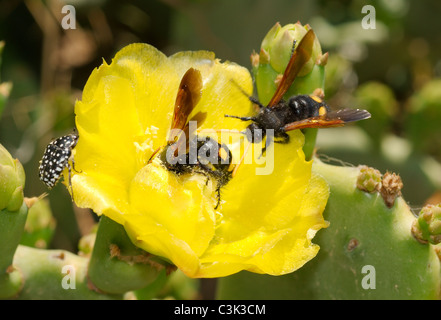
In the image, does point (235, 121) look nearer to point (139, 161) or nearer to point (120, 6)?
point (139, 161)

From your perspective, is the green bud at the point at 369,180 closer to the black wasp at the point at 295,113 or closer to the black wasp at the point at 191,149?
the black wasp at the point at 295,113

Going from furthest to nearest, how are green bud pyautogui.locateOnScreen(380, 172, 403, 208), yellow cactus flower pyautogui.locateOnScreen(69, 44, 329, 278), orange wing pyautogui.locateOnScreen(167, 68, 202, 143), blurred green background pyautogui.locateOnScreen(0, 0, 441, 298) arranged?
blurred green background pyautogui.locateOnScreen(0, 0, 441, 298)
green bud pyautogui.locateOnScreen(380, 172, 403, 208)
orange wing pyautogui.locateOnScreen(167, 68, 202, 143)
yellow cactus flower pyautogui.locateOnScreen(69, 44, 329, 278)

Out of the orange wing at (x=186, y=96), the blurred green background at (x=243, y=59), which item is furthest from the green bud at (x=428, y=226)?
the blurred green background at (x=243, y=59)

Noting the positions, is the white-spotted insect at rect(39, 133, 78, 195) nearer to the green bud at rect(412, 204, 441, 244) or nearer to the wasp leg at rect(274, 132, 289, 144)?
the wasp leg at rect(274, 132, 289, 144)

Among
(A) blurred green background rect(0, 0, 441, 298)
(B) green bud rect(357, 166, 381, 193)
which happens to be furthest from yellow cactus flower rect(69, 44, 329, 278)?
(A) blurred green background rect(0, 0, 441, 298)

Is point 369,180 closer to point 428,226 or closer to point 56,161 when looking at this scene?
point 428,226

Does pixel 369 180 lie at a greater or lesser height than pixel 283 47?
lesser

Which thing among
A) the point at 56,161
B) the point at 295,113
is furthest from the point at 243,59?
the point at 56,161
